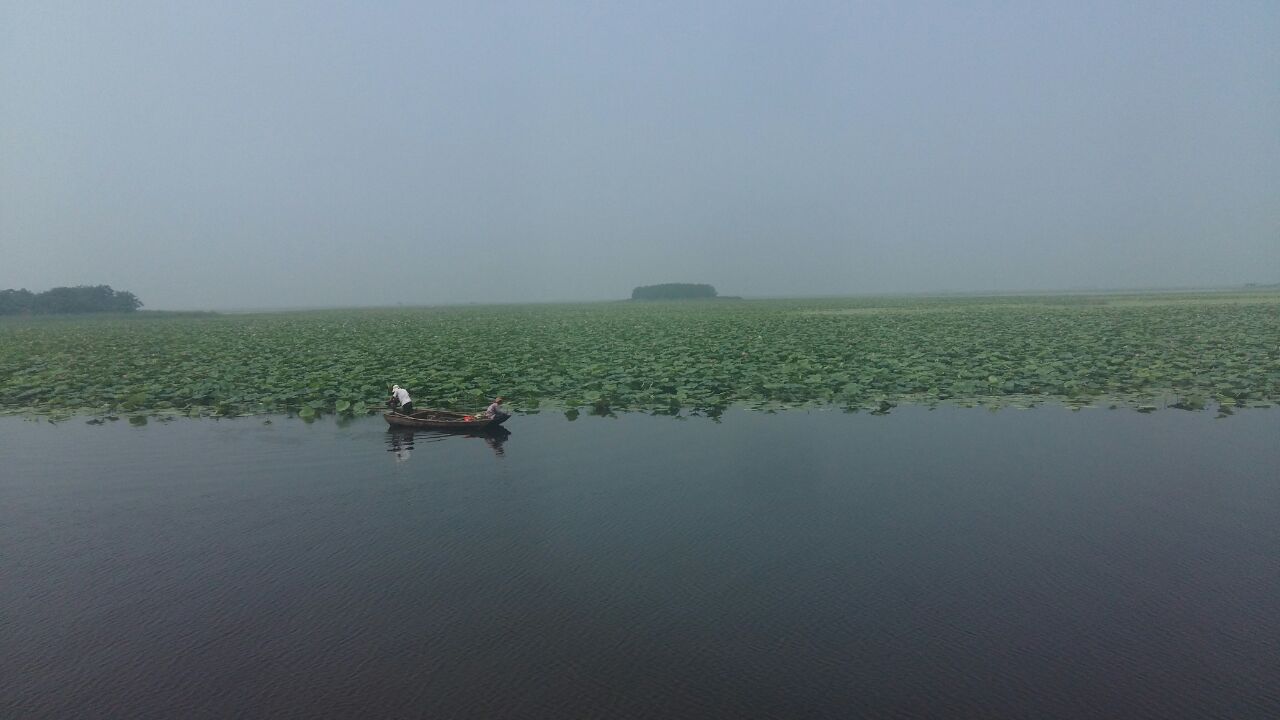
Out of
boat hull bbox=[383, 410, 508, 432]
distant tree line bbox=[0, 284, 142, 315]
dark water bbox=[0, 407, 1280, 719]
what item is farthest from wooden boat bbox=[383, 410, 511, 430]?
distant tree line bbox=[0, 284, 142, 315]

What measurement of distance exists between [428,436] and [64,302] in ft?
256

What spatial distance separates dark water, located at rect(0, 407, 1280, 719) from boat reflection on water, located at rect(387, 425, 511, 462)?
0.28m

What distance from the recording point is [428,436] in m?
11.0

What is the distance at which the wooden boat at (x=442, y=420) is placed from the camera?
1083 cm

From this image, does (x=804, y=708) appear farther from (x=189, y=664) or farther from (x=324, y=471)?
(x=324, y=471)

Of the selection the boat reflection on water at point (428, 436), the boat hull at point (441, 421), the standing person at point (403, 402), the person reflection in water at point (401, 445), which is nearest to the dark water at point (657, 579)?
the person reflection in water at point (401, 445)

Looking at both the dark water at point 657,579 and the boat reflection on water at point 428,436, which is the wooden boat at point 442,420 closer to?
the boat reflection on water at point 428,436

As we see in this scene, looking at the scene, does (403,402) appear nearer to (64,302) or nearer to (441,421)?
(441,421)

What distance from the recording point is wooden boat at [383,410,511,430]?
1083 cm

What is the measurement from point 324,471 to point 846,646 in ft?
23.0

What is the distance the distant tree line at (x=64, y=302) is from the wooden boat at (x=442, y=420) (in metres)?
76.7

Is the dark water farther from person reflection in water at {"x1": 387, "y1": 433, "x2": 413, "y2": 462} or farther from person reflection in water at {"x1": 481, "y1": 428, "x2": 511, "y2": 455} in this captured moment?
person reflection in water at {"x1": 481, "y1": 428, "x2": 511, "y2": 455}

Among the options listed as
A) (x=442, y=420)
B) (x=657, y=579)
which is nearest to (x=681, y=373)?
(x=442, y=420)

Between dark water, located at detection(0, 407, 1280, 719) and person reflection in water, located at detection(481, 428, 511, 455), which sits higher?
person reflection in water, located at detection(481, 428, 511, 455)
